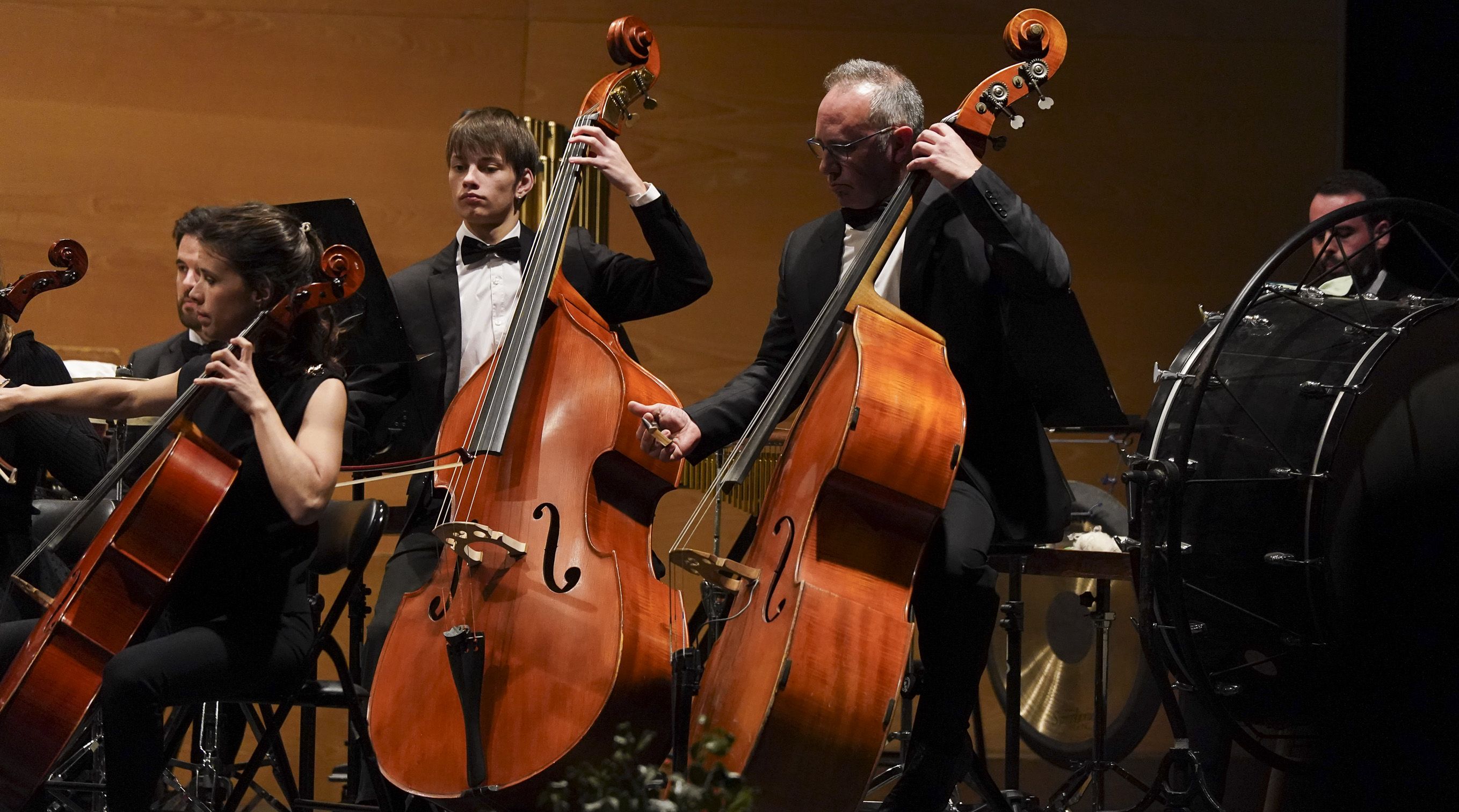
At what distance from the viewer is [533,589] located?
2004 mm

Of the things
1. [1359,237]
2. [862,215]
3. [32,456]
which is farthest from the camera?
[1359,237]

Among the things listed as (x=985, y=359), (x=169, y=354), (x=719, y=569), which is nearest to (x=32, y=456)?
(x=169, y=354)

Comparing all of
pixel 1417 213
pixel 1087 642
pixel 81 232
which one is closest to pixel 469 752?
pixel 1417 213

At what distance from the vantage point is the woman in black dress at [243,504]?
208 centimetres

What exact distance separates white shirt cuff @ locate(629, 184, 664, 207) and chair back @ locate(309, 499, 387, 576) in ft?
2.27

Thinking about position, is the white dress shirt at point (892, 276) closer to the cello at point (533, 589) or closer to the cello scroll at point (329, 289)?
the cello at point (533, 589)

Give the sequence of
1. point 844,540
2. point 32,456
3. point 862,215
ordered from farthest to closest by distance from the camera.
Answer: point 32,456 < point 862,215 < point 844,540

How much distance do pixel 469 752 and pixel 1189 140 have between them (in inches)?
131

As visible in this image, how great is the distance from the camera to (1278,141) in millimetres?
4379

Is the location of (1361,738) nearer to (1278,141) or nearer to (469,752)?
(469,752)

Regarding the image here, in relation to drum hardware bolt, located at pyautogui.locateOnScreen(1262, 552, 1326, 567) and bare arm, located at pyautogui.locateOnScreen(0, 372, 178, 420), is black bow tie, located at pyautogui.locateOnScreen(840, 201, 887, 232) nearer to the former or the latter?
drum hardware bolt, located at pyautogui.locateOnScreen(1262, 552, 1326, 567)

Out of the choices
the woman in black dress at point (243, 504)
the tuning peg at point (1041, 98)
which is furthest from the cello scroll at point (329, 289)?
the tuning peg at point (1041, 98)

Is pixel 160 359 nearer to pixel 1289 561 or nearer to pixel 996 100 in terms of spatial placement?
pixel 996 100

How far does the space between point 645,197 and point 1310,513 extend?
48.9 inches
